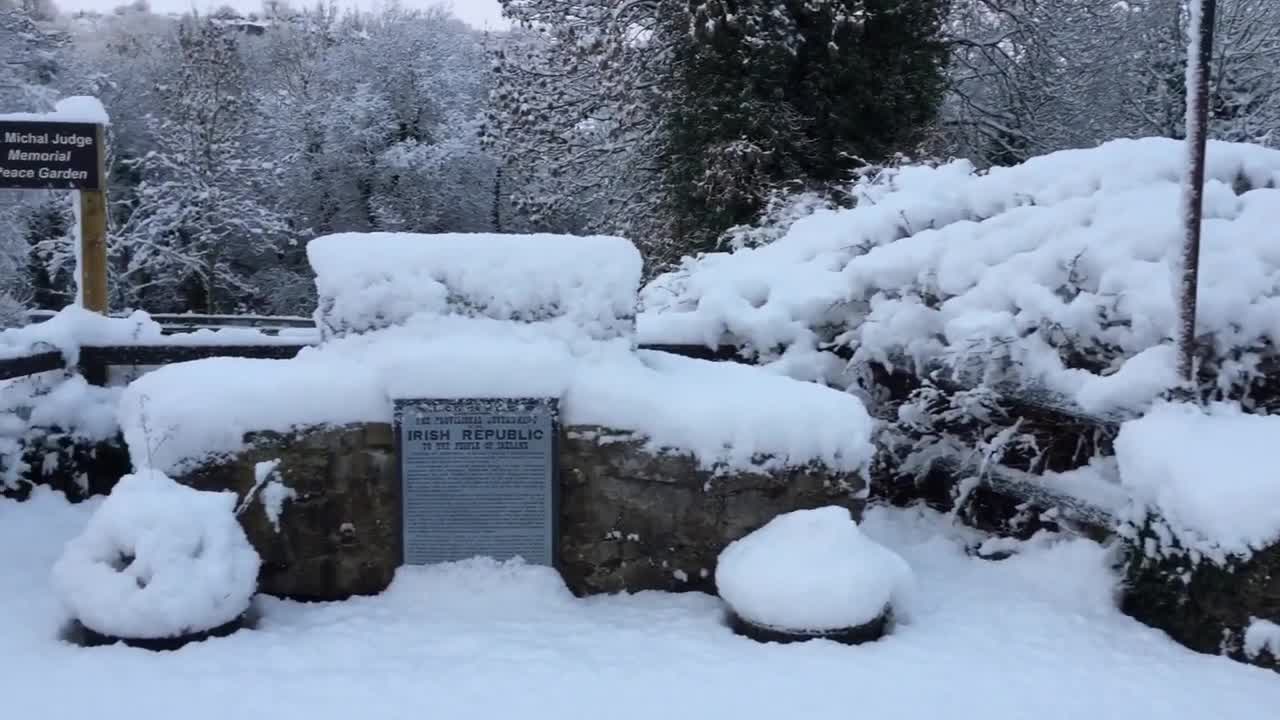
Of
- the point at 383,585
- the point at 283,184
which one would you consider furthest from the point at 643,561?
the point at 283,184

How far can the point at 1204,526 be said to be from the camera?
4.25 meters

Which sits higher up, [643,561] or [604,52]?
[604,52]

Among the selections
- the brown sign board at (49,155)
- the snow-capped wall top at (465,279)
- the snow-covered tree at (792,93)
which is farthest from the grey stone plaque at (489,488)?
the snow-covered tree at (792,93)

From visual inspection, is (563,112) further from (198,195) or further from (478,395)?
(478,395)

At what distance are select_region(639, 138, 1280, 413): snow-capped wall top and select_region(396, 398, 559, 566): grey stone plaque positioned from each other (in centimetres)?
194

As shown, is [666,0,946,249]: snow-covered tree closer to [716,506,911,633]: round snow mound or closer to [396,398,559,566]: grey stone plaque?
[396,398,559,566]: grey stone plaque

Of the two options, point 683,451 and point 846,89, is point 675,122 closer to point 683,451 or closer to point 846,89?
point 846,89

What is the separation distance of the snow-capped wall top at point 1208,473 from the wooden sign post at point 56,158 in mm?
6350

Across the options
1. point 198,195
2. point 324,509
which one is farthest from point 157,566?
point 198,195

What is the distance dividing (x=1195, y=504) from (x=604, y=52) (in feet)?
40.7

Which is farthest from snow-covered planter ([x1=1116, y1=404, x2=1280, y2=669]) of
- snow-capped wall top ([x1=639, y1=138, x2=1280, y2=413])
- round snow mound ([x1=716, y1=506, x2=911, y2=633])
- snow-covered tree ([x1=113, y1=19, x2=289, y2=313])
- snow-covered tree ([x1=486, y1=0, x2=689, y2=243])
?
snow-covered tree ([x1=113, y1=19, x2=289, y2=313])

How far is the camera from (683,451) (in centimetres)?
490

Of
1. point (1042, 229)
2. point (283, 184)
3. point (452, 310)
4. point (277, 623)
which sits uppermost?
point (283, 184)

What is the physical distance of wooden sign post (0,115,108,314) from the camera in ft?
21.4
